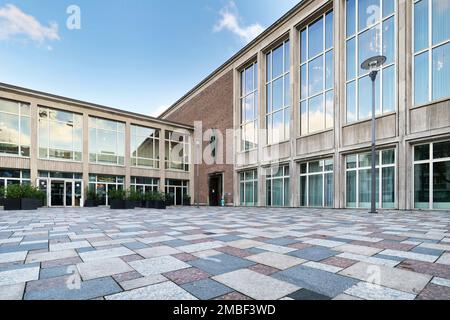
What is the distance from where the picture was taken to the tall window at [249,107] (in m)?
24.5

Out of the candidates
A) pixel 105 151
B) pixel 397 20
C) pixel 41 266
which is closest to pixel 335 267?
pixel 41 266

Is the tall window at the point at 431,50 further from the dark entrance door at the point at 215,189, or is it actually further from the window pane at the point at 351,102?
the dark entrance door at the point at 215,189

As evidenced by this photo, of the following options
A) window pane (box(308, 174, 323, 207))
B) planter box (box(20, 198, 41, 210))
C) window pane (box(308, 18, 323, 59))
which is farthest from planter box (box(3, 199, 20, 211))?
window pane (box(308, 18, 323, 59))

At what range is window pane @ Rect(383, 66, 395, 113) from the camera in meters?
14.5

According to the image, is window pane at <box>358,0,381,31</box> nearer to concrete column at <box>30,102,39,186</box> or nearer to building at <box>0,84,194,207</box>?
building at <box>0,84,194,207</box>

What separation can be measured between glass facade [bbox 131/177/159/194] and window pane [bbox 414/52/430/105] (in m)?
23.2

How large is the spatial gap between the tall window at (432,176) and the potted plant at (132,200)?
1835 centimetres

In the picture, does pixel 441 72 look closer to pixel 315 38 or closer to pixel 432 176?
pixel 432 176

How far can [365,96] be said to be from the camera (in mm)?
15773

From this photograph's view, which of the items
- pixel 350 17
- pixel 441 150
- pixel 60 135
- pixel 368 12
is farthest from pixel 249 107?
pixel 60 135

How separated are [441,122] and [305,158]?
789 centimetres

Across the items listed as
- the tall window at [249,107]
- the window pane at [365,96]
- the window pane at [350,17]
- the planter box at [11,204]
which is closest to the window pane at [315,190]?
the window pane at [365,96]
